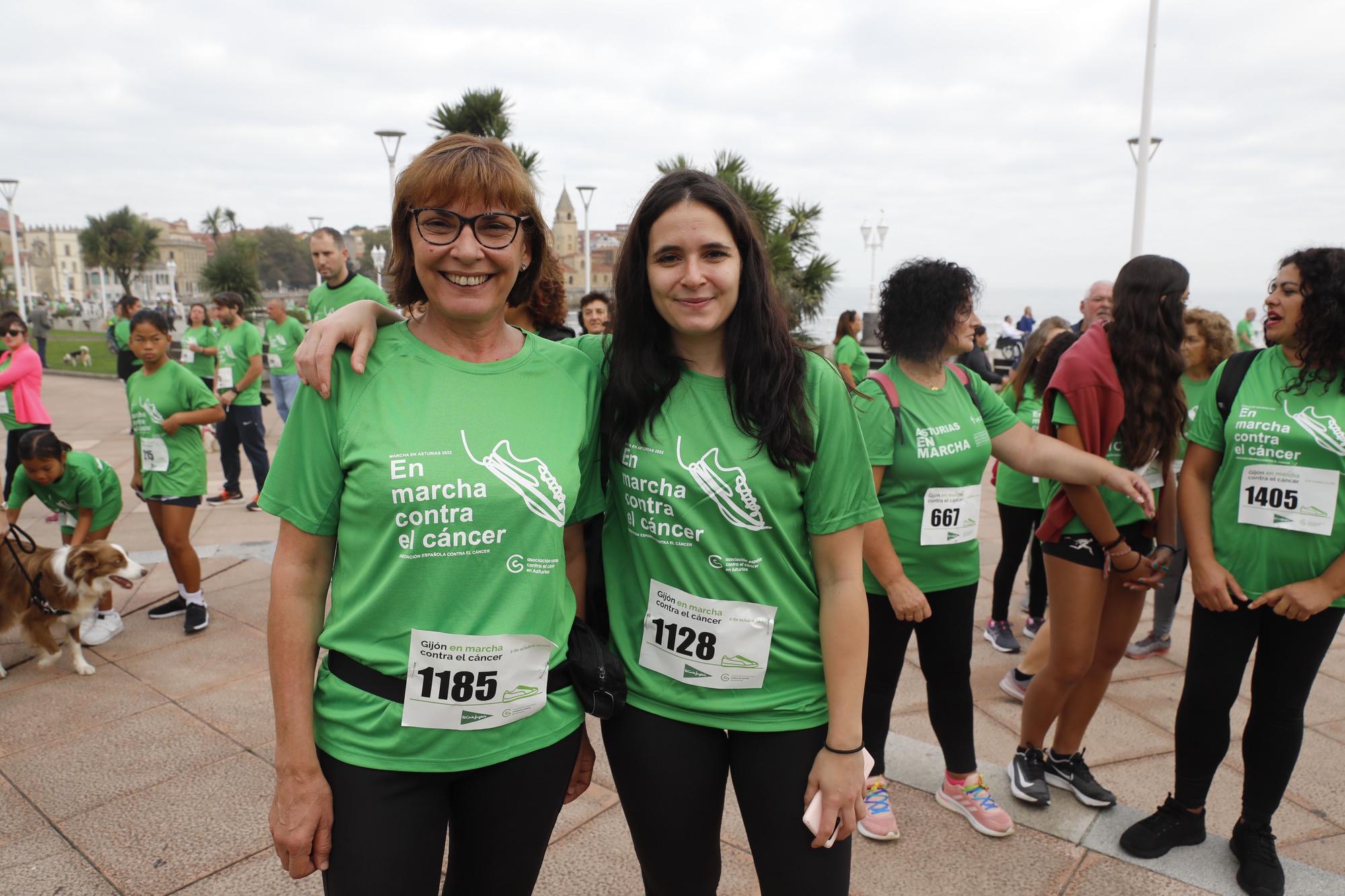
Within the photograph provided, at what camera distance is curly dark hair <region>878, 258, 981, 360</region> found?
2.93m

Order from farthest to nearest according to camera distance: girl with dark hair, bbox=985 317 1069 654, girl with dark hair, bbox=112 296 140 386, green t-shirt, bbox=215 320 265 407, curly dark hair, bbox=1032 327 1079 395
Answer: girl with dark hair, bbox=112 296 140 386, green t-shirt, bbox=215 320 265 407, girl with dark hair, bbox=985 317 1069 654, curly dark hair, bbox=1032 327 1079 395

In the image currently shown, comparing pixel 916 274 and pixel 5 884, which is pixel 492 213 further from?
pixel 5 884

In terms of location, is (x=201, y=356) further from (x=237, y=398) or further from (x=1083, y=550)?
(x=1083, y=550)

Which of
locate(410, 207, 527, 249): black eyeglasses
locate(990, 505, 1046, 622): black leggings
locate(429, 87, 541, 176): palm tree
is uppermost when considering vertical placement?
locate(429, 87, 541, 176): palm tree

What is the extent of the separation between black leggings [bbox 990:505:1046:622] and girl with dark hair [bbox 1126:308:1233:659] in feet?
1.87

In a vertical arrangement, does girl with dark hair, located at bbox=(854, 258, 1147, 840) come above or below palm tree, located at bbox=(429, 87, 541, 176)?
below

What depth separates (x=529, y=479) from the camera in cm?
157

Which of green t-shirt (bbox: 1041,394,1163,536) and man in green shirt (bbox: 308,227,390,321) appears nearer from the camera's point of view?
green t-shirt (bbox: 1041,394,1163,536)

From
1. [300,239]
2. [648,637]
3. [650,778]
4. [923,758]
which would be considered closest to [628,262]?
[648,637]

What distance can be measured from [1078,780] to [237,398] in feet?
25.5

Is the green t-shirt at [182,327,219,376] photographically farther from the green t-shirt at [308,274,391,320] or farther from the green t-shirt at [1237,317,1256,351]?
the green t-shirt at [1237,317,1256,351]

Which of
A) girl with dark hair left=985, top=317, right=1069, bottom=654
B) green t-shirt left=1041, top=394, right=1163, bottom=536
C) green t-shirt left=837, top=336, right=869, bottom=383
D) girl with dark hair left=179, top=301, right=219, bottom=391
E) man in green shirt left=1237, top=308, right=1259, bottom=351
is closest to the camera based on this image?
green t-shirt left=1041, top=394, right=1163, bottom=536

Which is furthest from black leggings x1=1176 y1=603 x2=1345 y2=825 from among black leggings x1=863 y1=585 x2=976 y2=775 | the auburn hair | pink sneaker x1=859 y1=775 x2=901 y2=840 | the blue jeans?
the blue jeans

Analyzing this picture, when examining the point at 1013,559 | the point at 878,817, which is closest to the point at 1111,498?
the point at 878,817
